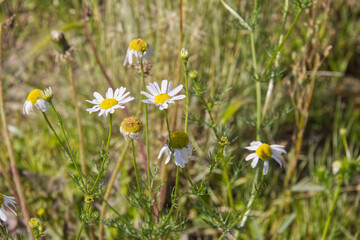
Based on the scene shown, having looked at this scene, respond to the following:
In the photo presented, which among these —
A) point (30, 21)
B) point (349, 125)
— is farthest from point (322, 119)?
point (30, 21)

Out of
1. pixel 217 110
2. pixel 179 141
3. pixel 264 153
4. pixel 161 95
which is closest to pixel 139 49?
pixel 161 95

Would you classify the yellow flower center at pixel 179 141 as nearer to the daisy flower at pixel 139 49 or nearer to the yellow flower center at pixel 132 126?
the yellow flower center at pixel 132 126

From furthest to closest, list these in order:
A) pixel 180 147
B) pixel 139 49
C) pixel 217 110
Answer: pixel 217 110 → pixel 139 49 → pixel 180 147

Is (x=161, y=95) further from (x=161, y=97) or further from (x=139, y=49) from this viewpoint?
(x=139, y=49)

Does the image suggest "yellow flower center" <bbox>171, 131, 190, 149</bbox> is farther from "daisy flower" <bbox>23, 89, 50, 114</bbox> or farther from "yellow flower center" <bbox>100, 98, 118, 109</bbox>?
"daisy flower" <bbox>23, 89, 50, 114</bbox>

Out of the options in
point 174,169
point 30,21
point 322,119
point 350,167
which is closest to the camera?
point 350,167

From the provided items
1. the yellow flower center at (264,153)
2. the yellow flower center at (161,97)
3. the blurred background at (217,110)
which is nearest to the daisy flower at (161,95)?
the yellow flower center at (161,97)

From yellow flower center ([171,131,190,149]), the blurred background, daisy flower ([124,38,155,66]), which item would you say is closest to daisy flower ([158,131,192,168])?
Answer: yellow flower center ([171,131,190,149])

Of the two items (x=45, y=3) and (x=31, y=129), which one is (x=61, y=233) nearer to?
(x=31, y=129)
